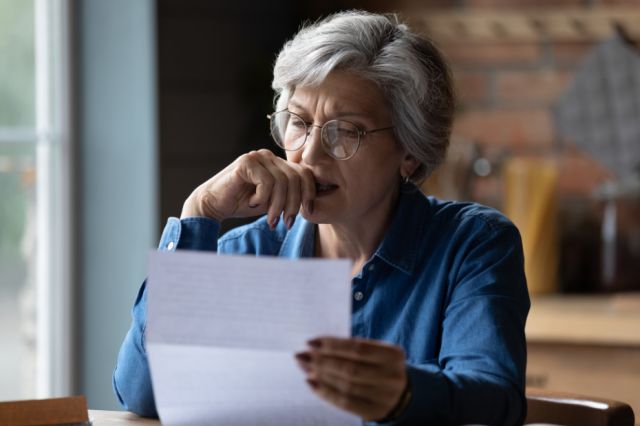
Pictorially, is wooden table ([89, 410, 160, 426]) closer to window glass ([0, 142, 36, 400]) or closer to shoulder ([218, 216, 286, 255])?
shoulder ([218, 216, 286, 255])

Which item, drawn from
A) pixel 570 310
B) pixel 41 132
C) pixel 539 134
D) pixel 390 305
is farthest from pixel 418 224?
pixel 539 134

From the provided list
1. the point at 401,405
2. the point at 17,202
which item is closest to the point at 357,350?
the point at 401,405

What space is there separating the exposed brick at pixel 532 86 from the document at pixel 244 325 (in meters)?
2.18

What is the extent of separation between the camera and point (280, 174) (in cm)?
171

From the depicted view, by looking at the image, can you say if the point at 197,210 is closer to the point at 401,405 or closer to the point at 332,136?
the point at 332,136

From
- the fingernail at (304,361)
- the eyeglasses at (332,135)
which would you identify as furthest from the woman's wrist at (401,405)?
the eyeglasses at (332,135)

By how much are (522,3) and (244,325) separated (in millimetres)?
2308

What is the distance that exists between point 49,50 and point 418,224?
4.73ft

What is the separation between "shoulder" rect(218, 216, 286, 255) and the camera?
1.91 meters

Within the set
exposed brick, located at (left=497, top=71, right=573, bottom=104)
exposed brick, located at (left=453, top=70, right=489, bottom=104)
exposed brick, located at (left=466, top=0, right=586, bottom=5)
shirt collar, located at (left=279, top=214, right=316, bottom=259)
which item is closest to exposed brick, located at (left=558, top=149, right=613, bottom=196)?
exposed brick, located at (left=497, top=71, right=573, bottom=104)

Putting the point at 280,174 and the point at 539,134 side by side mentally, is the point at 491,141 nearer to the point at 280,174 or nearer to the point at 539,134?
the point at 539,134

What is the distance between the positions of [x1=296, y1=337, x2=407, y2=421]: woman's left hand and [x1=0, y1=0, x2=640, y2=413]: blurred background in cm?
161

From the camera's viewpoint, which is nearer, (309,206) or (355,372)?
(355,372)

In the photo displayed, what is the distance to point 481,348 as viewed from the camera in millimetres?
1538
